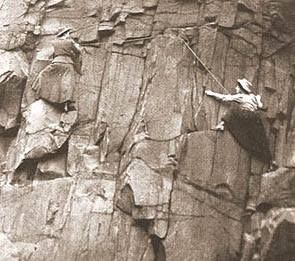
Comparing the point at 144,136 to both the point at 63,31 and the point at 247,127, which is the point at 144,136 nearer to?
the point at 247,127

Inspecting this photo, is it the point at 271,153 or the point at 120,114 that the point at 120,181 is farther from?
the point at 271,153

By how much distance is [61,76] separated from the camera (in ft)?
51.0

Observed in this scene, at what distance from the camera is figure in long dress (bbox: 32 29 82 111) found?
Answer: 605 inches

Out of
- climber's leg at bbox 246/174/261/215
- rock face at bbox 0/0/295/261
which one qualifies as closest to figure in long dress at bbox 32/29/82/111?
rock face at bbox 0/0/295/261

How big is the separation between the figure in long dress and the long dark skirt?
9.21ft

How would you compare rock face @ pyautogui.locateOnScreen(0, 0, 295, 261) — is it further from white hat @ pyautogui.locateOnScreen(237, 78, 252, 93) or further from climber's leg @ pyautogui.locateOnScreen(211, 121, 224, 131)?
white hat @ pyautogui.locateOnScreen(237, 78, 252, 93)

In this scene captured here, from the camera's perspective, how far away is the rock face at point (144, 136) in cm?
1374

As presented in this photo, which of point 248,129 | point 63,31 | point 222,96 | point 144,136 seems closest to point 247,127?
point 248,129

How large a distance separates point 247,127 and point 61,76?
341cm

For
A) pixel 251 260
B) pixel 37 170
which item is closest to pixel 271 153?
pixel 251 260

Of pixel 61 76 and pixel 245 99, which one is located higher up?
pixel 61 76

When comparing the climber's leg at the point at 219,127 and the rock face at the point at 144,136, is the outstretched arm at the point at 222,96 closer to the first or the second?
the rock face at the point at 144,136

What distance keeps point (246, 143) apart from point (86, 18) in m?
3.94

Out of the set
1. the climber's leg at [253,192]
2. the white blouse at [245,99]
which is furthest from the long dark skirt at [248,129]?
the climber's leg at [253,192]
